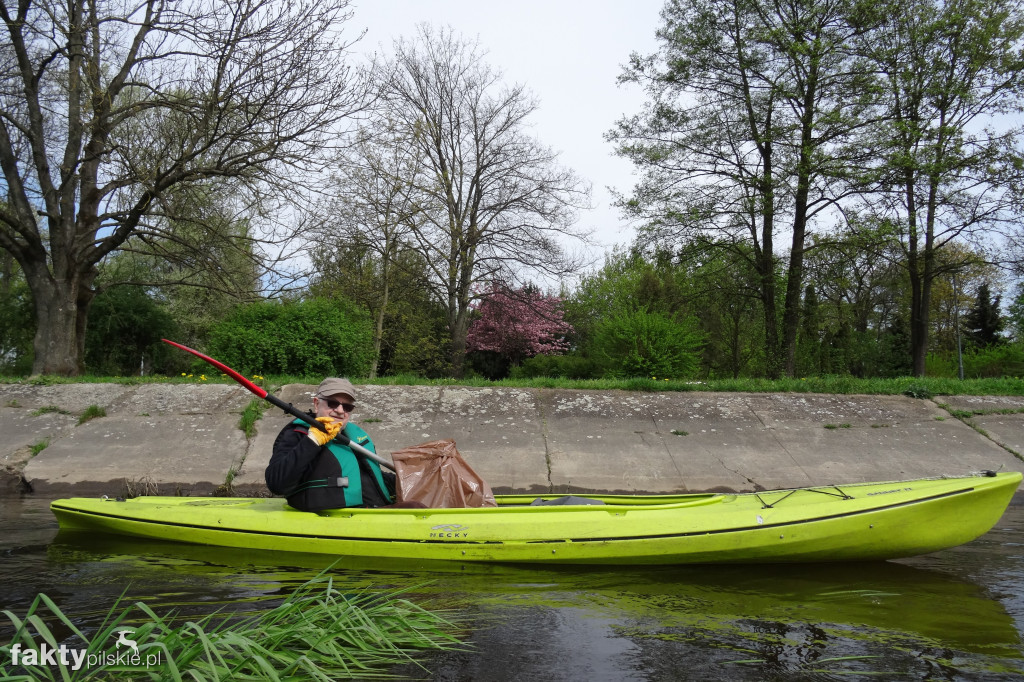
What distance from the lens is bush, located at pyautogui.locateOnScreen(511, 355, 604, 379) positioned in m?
22.8

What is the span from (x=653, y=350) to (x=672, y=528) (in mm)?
9724

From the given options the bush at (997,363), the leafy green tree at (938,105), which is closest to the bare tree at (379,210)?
the leafy green tree at (938,105)

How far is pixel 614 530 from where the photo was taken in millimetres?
5277

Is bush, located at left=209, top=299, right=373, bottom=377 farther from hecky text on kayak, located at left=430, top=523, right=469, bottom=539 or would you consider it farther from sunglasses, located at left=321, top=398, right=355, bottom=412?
hecky text on kayak, located at left=430, top=523, right=469, bottom=539

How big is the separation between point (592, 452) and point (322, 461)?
14.7ft

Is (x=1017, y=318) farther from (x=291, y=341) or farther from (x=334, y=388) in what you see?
(x=334, y=388)

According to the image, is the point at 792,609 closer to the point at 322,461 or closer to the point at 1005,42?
the point at 322,461

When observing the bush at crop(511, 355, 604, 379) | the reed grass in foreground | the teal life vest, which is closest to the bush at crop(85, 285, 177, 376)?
the bush at crop(511, 355, 604, 379)

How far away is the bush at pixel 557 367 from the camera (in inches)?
896

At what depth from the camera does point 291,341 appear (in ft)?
40.1

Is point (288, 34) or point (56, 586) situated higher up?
point (288, 34)

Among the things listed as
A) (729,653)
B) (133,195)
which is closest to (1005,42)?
(729,653)

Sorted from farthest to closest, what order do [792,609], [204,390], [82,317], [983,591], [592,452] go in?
[82,317] < [204,390] < [592,452] < [983,591] < [792,609]

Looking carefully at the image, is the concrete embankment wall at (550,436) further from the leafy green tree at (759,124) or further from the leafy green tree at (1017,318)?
the leafy green tree at (1017,318)
